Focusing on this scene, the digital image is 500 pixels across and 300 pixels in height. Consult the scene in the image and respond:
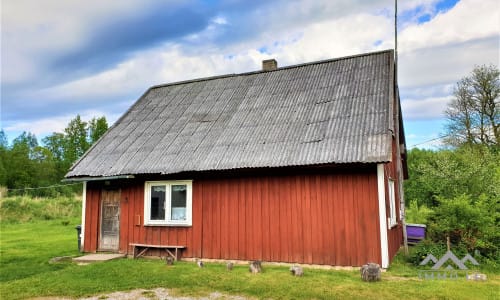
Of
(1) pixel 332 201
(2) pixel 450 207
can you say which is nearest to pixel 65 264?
(1) pixel 332 201

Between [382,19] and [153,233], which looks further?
[382,19]

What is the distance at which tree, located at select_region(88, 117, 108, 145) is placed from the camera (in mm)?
44219

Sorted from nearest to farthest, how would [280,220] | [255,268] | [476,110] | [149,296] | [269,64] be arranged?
[149,296] < [255,268] < [280,220] < [269,64] < [476,110]

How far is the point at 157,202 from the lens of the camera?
10.3 meters

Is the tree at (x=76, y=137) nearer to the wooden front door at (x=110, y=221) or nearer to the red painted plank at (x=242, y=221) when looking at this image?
the wooden front door at (x=110, y=221)

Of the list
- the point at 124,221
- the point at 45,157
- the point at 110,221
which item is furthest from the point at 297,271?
the point at 45,157

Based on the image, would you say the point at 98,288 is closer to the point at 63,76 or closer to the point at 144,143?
the point at 144,143

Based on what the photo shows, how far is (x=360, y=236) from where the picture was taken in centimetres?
804

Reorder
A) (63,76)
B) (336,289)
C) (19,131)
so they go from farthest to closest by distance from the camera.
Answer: (19,131) → (63,76) → (336,289)

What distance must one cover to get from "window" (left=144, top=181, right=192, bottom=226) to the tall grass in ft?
50.9

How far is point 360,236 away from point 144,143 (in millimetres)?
6936

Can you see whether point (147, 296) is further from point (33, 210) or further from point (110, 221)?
point (33, 210)

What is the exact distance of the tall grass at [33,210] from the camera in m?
21.8

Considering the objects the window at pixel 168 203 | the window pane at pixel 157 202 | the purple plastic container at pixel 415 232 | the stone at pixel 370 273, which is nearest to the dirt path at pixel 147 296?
the stone at pixel 370 273
